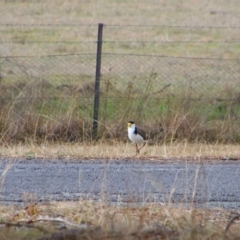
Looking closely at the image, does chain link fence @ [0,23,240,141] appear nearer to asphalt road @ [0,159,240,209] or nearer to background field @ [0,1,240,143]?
background field @ [0,1,240,143]

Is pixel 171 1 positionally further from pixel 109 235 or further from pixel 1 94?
pixel 109 235

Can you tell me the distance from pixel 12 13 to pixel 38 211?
998 inches

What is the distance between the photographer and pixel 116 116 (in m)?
13.1

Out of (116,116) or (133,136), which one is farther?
(116,116)

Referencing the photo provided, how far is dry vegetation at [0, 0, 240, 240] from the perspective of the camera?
20.1 feet

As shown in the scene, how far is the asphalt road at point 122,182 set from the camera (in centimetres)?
778

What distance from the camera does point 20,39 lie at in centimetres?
2447

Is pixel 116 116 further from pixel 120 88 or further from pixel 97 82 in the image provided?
pixel 120 88

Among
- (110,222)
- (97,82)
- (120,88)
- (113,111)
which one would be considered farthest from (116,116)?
(110,222)

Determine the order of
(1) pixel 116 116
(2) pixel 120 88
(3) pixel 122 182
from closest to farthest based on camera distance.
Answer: (3) pixel 122 182 < (1) pixel 116 116 < (2) pixel 120 88

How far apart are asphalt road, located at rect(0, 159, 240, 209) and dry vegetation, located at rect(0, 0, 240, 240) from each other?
400 mm

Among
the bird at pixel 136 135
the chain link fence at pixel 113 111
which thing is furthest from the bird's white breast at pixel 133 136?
the chain link fence at pixel 113 111

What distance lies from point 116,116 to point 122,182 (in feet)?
14.2

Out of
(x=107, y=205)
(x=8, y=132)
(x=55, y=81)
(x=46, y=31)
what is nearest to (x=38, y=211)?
(x=107, y=205)
